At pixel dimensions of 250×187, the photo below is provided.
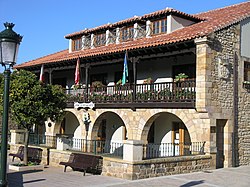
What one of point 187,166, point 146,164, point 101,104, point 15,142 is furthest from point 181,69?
point 15,142

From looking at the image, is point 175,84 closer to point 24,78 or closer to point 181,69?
point 181,69

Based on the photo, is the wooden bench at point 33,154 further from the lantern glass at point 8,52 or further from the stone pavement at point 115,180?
the lantern glass at point 8,52

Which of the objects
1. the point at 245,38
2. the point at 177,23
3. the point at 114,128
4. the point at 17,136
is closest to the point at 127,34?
the point at 177,23

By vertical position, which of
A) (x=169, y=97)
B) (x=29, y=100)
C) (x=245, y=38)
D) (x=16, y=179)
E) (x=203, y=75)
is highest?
(x=245, y=38)

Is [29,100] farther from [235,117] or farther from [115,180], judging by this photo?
[235,117]

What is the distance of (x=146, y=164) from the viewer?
1230cm

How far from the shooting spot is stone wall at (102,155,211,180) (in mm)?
12070

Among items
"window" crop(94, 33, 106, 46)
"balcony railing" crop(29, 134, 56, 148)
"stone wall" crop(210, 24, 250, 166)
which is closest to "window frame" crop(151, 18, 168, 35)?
"stone wall" crop(210, 24, 250, 166)

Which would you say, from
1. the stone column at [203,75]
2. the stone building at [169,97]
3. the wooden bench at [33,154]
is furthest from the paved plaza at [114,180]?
the stone column at [203,75]

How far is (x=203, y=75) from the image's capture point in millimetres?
14930

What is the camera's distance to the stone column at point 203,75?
1483 cm

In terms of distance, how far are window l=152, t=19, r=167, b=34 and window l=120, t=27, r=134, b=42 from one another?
5.26ft

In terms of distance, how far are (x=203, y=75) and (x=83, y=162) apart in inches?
234

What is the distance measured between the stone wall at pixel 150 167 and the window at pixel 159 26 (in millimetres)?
7688
